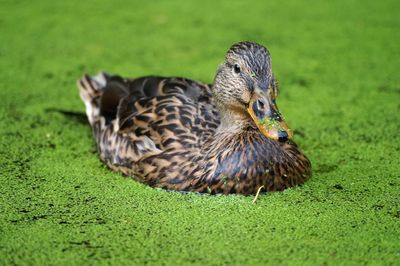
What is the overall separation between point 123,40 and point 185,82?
97.2 inches

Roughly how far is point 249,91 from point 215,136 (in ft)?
1.40

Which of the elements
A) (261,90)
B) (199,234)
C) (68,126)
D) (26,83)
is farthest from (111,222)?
(26,83)

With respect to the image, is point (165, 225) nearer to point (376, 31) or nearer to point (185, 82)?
point (185, 82)

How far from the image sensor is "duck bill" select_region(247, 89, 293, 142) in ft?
14.7

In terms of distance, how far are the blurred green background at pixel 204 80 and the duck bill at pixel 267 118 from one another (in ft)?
1.51

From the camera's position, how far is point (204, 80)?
693 centimetres

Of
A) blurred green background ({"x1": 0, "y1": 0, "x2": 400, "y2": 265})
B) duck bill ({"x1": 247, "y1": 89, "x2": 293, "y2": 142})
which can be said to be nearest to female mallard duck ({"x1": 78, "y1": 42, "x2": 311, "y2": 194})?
duck bill ({"x1": 247, "y1": 89, "x2": 293, "y2": 142})

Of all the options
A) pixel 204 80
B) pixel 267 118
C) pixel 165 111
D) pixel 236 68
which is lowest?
pixel 204 80

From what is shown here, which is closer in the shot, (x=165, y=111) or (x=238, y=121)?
(x=238, y=121)

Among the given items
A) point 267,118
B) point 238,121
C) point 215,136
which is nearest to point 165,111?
point 215,136

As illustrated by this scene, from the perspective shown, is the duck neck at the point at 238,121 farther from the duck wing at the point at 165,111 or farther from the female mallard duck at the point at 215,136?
the duck wing at the point at 165,111

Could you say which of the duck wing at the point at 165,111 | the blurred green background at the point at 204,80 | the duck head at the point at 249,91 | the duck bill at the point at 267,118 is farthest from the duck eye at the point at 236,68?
the blurred green background at the point at 204,80

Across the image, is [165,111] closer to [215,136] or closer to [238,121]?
[215,136]

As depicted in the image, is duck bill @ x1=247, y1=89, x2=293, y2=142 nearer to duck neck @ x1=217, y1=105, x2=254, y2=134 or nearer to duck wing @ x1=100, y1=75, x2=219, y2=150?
duck neck @ x1=217, y1=105, x2=254, y2=134
